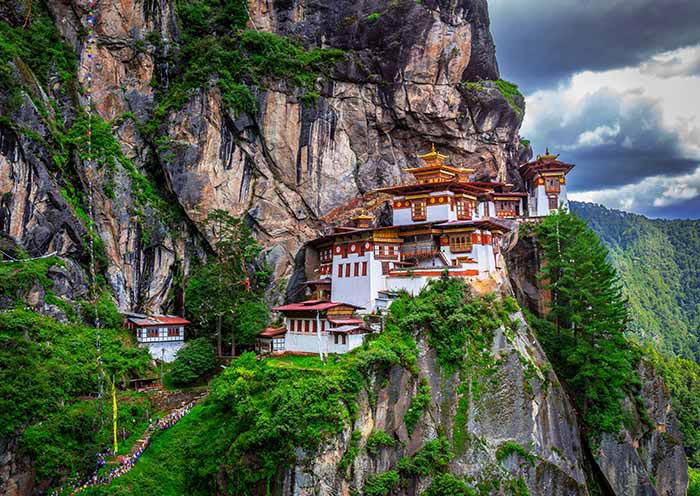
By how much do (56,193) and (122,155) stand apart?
6.56 m

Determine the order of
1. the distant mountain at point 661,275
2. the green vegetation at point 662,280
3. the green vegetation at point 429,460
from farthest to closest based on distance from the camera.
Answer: the distant mountain at point 661,275, the green vegetation at point 662,280, the green vegetation at point 429,460

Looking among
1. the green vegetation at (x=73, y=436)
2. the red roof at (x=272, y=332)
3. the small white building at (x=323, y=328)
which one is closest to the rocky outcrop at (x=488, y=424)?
the small white building at (x=323, y=328)

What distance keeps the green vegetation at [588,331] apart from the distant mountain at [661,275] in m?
69.2

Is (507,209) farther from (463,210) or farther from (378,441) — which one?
(378,441)

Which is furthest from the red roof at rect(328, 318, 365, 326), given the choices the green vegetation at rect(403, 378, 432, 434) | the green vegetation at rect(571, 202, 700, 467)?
the green vegetation at rect(571, 202, 700, 467)

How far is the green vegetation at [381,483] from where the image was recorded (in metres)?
26.0

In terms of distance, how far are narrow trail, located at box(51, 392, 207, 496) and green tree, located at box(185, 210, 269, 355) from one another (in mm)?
6948

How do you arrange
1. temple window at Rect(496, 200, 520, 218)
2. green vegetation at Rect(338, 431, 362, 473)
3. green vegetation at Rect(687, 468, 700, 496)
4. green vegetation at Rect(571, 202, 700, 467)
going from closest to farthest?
green vegetation at Rect(338, 431, 362, 473), green vegetation at Rect(687, 468, 700, 496), temple window at Rect(496, 200, 520, 218), green vegetation at Rect(571, 202, 700, 467)

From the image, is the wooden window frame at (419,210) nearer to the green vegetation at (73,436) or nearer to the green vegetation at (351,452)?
the green vegetation at (351,452)

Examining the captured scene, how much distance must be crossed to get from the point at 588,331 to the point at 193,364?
25431mm

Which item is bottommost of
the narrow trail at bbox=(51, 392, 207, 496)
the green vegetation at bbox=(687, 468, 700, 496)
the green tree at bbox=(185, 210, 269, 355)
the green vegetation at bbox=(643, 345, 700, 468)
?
the green vegetation at bbox=(687, 468, 700, 496)

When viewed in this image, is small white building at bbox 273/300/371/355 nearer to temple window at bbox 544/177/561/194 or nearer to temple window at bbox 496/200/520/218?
temple window at bbox 496/200/520/218

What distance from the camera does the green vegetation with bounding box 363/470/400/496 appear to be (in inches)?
1025

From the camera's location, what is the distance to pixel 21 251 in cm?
3170
